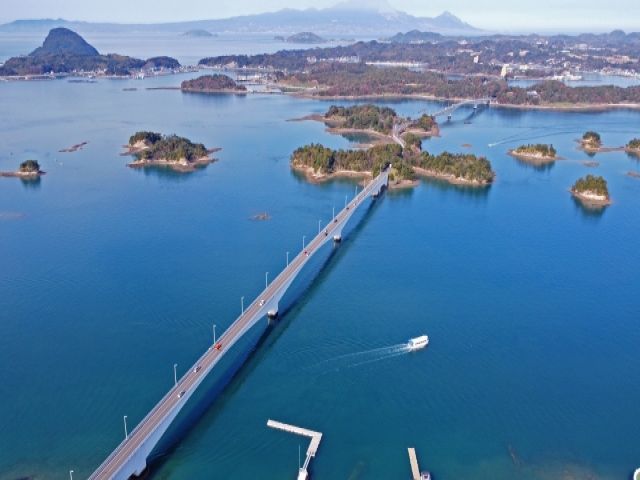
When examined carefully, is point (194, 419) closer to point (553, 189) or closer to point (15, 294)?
point (15, 294)

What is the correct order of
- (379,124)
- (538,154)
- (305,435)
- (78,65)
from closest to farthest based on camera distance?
(305,435) → (538,154) → (379,124) → (78,65)

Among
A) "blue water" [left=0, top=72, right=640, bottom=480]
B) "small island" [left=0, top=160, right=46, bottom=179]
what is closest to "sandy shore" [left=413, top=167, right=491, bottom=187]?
"blue water" [left=0, top=72, right=640, bottom=480]

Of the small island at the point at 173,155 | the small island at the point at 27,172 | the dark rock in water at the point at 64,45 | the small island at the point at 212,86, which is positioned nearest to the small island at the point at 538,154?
the small island at the point at 173,155

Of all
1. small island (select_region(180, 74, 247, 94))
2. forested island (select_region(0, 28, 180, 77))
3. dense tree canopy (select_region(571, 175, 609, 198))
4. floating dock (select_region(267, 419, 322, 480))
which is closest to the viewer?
floating dock (select_region(267, 419, 322, 480))

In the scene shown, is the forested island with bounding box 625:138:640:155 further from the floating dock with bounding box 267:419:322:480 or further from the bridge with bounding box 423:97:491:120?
the floating dock with bounding box 267:419:322:480

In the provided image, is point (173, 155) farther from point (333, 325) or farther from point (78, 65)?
point (78, 65)

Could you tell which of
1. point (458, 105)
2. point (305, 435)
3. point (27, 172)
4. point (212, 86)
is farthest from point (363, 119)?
point (305, 435)

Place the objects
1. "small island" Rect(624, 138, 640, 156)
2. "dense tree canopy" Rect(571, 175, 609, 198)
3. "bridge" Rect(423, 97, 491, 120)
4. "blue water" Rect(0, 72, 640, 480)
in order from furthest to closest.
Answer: "bridge" Rect(423, 97, 491, 120), "small island" Rect(624, 138, 640, 156), "dense tree canopy" Rect(571, 175, 609, 198), "blue water" Rect(0, 72, 640, 480)
